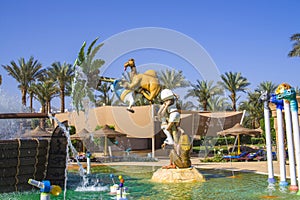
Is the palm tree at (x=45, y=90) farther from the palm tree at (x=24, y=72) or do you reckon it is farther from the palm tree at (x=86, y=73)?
the palm tree at (x=86, y=73)

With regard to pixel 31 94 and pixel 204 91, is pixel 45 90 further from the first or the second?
pixel 204 91

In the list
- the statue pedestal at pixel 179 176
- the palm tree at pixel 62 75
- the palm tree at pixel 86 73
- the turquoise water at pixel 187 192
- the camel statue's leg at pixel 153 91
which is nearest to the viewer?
the turquoise water at pixel 187 192

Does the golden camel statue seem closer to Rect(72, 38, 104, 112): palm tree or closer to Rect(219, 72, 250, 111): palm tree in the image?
Rect(72, 38, 104, 112): palm tree

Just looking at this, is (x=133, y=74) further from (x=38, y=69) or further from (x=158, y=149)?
(x=38, y=69)

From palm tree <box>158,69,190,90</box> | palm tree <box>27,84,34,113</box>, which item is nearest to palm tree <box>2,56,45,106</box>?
palm tree <box>27,84,34,113</box>

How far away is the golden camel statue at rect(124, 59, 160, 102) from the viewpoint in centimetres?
1099

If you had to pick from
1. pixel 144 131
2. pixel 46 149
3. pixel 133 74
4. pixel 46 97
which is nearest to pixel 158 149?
pixel 144 131

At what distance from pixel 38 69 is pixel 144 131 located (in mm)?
13710

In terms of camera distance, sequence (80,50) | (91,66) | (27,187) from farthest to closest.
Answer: (91,66), (80,50), (27,187)

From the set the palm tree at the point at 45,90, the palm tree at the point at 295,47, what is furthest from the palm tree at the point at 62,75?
the palm tree at the point at 295,47

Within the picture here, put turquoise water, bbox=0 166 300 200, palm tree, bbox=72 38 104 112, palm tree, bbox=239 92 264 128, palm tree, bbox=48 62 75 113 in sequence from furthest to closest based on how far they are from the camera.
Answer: palm tree, bbox=239 92 264 128 → palm tree, bbox=48 62 75 113 → palm tree, bbox=72 38 104 112 → turquoise water, bbox=0 166 300 200

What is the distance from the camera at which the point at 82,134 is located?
88.4ft

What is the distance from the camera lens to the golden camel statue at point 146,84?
1099 cm

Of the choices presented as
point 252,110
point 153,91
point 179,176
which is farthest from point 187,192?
point 252,110
